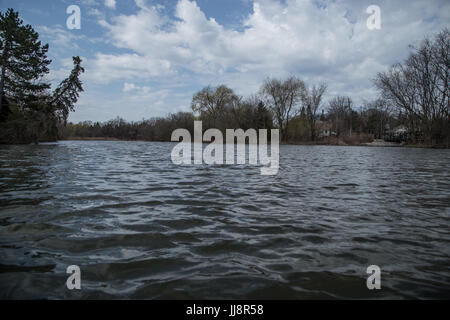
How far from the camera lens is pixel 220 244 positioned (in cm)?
296

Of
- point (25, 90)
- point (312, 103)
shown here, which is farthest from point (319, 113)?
point (25, 90)

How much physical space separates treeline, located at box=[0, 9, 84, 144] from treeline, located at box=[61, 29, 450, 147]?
34.2m

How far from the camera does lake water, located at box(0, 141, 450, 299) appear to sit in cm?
210

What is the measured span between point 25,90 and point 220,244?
31022mm

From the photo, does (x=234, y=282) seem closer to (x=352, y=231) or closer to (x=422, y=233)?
(x=352, y=231)

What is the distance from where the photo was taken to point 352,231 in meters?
3.41

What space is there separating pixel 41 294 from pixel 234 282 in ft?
4.53

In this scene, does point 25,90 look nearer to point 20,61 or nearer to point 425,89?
point 20,61

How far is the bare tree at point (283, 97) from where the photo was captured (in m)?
54.7

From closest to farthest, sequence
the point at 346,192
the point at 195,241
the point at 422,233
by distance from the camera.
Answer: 1. the point at 195,241
2. the point at 422,233
3. the point at 346,192
